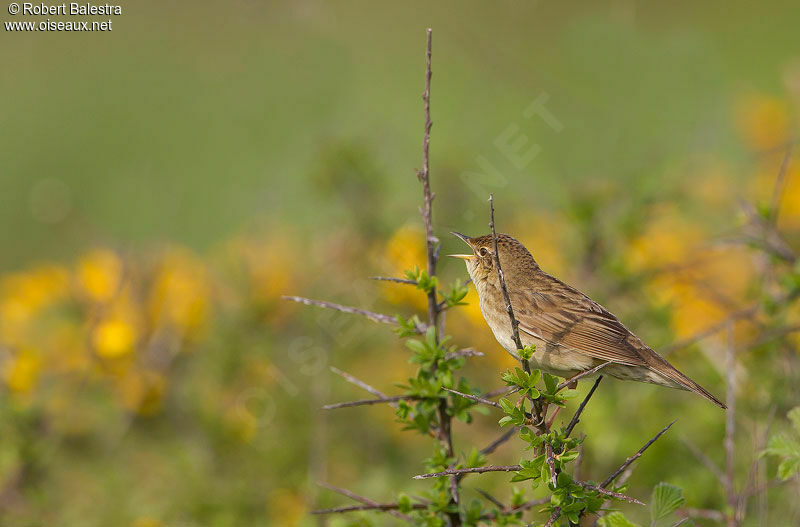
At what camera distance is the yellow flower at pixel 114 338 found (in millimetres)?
5402

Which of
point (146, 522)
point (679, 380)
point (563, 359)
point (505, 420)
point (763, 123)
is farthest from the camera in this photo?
point (763, 123)

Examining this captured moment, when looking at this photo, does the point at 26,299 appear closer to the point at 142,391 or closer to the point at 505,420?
the point at 142,391

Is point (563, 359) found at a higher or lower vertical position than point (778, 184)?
lower

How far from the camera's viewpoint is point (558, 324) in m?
2.68

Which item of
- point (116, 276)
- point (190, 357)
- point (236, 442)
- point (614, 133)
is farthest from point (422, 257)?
point (614, 133)

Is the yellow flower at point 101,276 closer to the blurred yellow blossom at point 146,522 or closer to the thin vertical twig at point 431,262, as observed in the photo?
the blurred yellow blossom at point 146,522

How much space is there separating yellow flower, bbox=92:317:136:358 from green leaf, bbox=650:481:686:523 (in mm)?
4260

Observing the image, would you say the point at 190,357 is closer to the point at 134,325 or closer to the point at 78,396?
the point at 134,325

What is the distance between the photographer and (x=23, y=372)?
4.98 m

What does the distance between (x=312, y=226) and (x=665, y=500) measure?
5112 mm

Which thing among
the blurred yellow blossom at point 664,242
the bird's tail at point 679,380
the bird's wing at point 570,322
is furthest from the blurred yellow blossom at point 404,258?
the bird's tail at point 679,380

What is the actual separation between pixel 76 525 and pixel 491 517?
9.50 feet

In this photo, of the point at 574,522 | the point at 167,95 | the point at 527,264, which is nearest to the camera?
the point at 574,522

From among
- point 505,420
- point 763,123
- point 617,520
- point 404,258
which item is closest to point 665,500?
point 617,520
